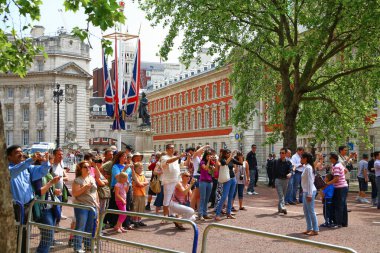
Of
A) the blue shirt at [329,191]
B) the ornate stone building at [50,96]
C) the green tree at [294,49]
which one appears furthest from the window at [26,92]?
the blue shirt at [329,191]

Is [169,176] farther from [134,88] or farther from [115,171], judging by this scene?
[134,88]

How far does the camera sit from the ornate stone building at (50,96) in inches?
3157

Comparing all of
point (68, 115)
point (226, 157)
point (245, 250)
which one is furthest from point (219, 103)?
point (245, 250)

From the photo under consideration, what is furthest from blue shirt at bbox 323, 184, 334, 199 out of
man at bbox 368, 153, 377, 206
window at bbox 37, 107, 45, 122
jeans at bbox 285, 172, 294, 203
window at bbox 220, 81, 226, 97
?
window at bbox 37, 107, 45, 122

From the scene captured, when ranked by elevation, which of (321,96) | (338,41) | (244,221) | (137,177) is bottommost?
(244,221)

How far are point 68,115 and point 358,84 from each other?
5857 centimetres

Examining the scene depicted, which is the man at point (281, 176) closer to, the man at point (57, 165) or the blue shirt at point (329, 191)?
the blue shirt at point (329, 191)

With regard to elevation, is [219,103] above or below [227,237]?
above

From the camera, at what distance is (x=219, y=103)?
210 ft

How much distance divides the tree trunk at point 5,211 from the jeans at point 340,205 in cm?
941

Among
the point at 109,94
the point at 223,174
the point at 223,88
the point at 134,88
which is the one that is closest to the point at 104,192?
the point at 223,174

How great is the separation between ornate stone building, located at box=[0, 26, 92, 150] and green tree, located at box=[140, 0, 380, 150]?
52.1 meters

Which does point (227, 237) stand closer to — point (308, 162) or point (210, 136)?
point (308, 162)

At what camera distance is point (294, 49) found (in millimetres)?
24297
